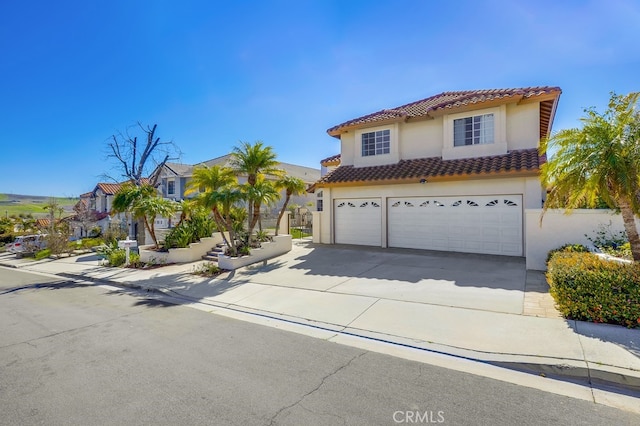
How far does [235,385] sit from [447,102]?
14659mm

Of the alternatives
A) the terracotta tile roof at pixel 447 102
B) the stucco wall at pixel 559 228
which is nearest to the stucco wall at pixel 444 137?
the terracotta tile roof at pixel 447 102

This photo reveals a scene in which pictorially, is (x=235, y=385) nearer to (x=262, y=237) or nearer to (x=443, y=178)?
(x=262, y=237)

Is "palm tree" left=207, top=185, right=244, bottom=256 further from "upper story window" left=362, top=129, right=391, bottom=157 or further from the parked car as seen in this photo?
the parked car

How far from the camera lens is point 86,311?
26.3 ft

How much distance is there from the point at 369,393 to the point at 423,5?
35.2ft

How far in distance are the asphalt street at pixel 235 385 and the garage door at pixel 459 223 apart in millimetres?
9837

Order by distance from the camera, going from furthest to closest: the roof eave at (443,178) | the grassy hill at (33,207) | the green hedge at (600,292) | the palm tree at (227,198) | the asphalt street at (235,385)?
1. the grassy hill at (33,207)
2. the palm tree at (227,198)
3. the roof eave at (443,178)
4. the green hedge at (600,292)
5. the asphalt street at (235,385)

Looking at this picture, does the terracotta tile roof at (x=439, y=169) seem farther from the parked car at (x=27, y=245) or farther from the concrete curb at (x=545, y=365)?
the parked car at (x=27, y=245)

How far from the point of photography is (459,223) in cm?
1356

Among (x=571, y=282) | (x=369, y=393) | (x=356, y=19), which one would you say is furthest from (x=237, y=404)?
(x=356, y=19)

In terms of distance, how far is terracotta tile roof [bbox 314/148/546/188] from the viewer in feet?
39.9

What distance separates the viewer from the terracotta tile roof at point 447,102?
12805 mm

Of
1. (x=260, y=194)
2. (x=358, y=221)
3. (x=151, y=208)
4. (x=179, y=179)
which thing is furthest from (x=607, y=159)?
(x=179, y=179)

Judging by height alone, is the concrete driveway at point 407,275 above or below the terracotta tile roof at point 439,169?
below
